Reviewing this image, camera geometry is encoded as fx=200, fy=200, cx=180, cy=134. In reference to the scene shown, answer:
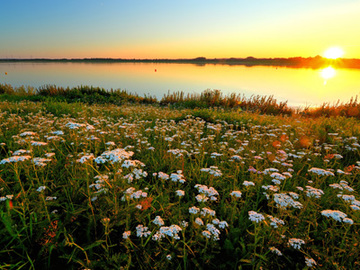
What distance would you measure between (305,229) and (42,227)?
343 centimetres

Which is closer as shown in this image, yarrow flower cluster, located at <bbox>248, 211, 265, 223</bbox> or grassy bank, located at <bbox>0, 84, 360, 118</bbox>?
yarrow flower cluster, located at <bbox>248, 211, 265, 223</bbox>

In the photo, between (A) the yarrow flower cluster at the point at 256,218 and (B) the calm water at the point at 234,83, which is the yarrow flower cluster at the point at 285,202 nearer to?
(A) the yarrow flower cluster at the point at 256,218

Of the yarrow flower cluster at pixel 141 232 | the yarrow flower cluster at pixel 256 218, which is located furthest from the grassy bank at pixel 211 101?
the yarrow flower cluster at pixel 141 232

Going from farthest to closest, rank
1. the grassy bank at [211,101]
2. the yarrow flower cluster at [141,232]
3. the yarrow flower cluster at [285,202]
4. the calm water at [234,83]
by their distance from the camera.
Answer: the calm water at [234,83], the grassy bank at [211,101], the yarrow flower cluster at [285,202], the yarrow flower cluster at [141,232]

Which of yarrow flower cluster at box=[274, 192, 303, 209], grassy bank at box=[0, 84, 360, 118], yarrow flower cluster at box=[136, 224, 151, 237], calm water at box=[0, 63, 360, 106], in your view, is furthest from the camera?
calm water at box=[0, 63, 360, 106]

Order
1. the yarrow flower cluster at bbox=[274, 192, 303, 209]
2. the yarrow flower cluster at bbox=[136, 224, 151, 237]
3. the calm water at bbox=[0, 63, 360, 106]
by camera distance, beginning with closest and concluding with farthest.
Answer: the yarrow flower cluster at bbox=[136, 224, 151, 237]
the yarrow flower cluster at bbox=[274, 192, 303, 209]
the calm water at bbox=[0, 63, 360, 106]

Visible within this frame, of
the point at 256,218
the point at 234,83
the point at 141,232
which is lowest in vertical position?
the point at 141,232

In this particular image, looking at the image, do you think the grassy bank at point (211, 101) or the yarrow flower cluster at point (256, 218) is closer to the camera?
the yarrow flower cluster at point (256, 218)

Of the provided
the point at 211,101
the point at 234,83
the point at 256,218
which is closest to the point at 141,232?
the point at 256,218

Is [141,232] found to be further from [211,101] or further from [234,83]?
[234,83]

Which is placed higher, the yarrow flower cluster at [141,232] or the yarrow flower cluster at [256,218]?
the yarrow flower cluster at [256,218]

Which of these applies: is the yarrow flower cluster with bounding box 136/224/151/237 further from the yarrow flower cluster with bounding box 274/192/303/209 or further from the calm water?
the calm water

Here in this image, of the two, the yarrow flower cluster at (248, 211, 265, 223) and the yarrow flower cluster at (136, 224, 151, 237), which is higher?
the yarrow flower cluster at (248, 211, 265, 223)

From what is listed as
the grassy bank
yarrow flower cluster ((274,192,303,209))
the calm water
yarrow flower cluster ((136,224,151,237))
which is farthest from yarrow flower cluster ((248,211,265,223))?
the calm water
